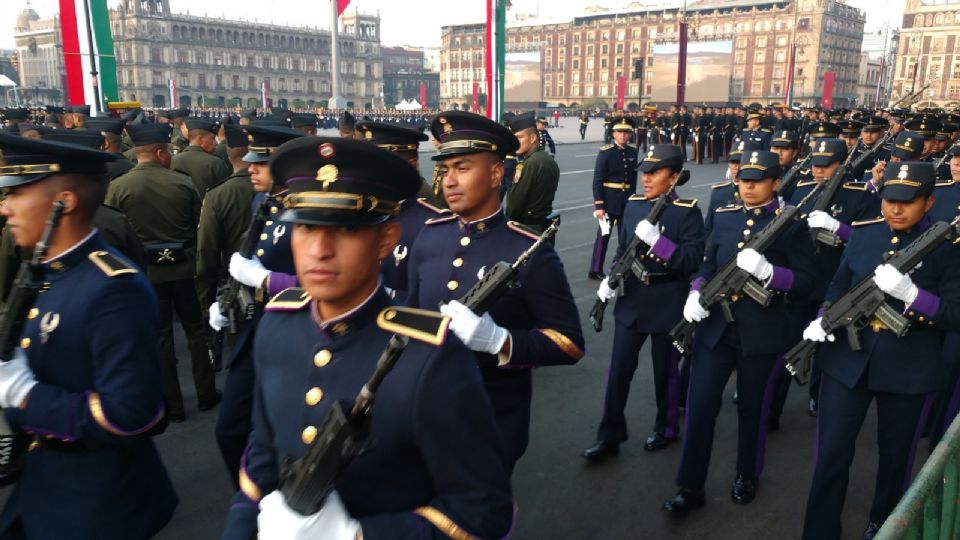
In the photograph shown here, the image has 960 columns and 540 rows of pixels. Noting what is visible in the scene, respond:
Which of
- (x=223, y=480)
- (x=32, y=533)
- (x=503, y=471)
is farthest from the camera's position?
(x=223, y=480)

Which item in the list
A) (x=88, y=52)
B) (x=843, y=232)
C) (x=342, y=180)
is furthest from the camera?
(x=88, y=52)

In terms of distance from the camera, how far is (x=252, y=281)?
13.4 feet

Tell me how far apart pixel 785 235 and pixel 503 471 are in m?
3.16

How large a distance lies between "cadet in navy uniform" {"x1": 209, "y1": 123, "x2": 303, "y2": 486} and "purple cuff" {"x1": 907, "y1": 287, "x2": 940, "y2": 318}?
3.27 meters

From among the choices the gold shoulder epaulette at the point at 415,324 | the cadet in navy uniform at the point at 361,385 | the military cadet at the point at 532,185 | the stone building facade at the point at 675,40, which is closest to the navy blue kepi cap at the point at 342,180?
the cadet in navy uniform at the point at 361,385

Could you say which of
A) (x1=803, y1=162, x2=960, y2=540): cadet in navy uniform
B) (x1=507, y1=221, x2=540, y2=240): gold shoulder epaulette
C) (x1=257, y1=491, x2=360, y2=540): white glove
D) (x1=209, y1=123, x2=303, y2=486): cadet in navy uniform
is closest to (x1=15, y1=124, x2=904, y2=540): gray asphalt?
(x1=803, y1=162, x2=960, y2=540): cadet in navy uniform

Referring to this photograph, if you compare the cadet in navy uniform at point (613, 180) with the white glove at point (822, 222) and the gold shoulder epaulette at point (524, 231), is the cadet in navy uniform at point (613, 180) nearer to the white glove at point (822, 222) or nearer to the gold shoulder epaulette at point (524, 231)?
the white glove at point (822, 222)

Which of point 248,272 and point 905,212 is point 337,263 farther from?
point 905,212

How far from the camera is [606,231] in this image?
31.4 feet

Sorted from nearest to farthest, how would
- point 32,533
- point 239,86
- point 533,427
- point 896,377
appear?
1. point 32,533
2. point 896,377
3. point 533,427
4. point 239,86

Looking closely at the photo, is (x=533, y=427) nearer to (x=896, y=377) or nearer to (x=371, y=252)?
(x=896, y=377)

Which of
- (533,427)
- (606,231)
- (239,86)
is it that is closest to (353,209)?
(533,427)

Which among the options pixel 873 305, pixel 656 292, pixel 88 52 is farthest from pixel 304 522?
pixel 88 52

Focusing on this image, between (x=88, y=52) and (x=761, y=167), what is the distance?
12.0 metres
